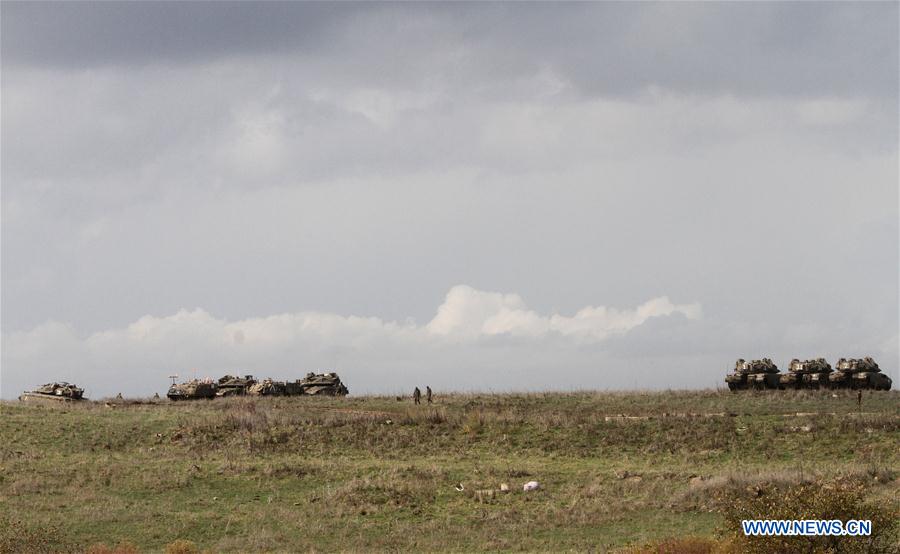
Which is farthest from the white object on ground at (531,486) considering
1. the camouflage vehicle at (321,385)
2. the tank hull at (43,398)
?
the tank hull at (43,398)

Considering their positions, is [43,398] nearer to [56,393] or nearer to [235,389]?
[56,393]

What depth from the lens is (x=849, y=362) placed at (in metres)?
68.1

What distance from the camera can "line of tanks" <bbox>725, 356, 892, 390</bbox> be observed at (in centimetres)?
6694

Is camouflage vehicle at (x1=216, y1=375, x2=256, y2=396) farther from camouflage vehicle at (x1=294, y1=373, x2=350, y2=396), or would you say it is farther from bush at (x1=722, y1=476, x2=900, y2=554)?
bush at (x1=722, y1=476, x2=900, y2=554)

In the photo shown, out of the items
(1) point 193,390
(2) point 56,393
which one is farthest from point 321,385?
(2) point 56,393

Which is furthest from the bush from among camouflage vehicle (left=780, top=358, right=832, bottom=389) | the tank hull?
the tank hull

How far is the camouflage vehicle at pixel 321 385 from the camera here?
79.1 metres

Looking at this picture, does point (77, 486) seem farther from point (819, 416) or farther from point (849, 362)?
point (849, 362)

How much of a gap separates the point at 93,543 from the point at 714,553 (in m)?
20.5

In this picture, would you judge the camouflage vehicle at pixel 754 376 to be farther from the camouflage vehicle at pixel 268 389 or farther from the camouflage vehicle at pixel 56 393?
the camouflage vehicle at pixel 56 393

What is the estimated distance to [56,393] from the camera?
77875 millimetres

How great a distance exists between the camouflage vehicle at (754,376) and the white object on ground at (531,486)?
101 ft

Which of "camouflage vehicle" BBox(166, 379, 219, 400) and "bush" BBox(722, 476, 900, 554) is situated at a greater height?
"camouflage vehicle" BBox(166, 379, 219, 400)

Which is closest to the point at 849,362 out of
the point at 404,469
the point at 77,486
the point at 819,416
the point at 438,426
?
the point at 819,416
